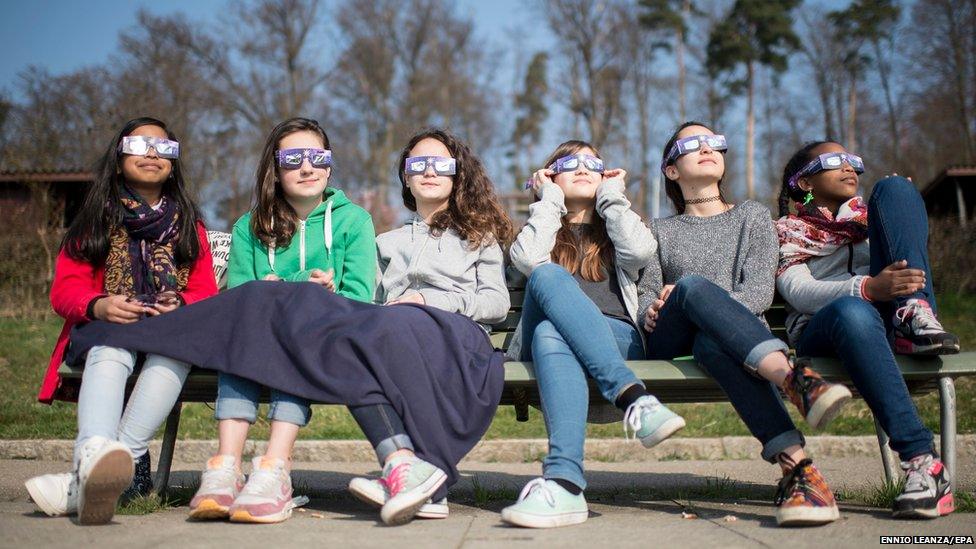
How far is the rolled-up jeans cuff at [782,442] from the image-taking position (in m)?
3.16

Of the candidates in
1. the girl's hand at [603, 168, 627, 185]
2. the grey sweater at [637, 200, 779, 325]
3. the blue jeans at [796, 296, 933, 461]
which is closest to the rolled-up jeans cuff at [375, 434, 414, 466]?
the grey sweater at [637, 200, 779, 325]

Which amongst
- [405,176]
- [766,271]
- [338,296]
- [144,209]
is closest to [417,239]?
[405,176]

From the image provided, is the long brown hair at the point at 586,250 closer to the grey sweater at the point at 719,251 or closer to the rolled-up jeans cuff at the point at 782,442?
the grey sweater at the point at 719,251

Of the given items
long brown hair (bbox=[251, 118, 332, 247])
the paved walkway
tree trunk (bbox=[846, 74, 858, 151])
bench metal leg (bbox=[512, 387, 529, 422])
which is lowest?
the paved walkway

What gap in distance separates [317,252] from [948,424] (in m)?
2.64

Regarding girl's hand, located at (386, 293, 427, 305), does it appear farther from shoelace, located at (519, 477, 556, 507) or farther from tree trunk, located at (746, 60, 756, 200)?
tree trunk, located at (746, 60, 756, 200)

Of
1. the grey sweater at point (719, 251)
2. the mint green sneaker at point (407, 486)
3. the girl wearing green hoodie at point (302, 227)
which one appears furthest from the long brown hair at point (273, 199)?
the grey sweater at point (719, 251)

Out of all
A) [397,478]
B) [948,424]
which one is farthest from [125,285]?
[948,424]

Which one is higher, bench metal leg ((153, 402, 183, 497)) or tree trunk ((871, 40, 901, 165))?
tree trunk ((871, 40, 901, 165))

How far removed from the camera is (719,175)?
4.35 m

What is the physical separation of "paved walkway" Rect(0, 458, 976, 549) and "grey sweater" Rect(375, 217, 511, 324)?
33.9 inches

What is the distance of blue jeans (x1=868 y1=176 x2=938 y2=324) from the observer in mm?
3453

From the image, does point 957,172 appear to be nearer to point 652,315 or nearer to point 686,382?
point 652,315

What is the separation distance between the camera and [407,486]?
306cm
